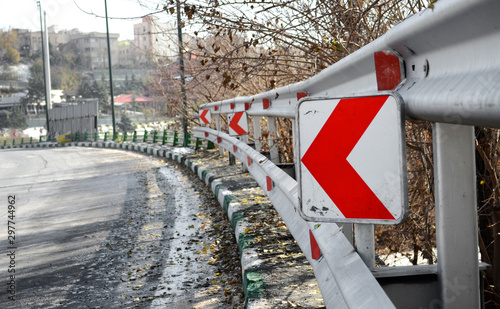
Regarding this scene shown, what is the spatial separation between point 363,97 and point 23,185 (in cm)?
1218

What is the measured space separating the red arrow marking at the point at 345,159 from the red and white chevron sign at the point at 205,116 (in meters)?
11.3

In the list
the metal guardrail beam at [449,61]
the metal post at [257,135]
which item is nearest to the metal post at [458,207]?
the metal guardrail beam at [449,61]

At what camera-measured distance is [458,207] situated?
2.13 m

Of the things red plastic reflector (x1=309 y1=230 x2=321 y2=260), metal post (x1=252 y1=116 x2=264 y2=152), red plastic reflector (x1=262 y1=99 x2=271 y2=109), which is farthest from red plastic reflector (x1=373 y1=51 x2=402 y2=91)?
metal post (x1=252 y1=116 x2=264 y2=152)

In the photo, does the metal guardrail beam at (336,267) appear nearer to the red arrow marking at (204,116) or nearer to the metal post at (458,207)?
the metal post at (458,207)

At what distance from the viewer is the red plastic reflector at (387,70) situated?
2426 millimetres

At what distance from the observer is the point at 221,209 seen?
8078 mm

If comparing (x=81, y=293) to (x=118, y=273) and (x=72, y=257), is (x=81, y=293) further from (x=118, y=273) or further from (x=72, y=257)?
(x=72, y=257)

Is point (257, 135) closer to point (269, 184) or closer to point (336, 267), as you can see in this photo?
point (269, 184)

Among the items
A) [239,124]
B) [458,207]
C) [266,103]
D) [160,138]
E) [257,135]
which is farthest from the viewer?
[160,138]

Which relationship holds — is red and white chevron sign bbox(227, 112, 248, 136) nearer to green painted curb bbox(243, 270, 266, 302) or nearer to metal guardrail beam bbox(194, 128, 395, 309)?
metal guardrail beam bbox(194, 128, 395, 309)

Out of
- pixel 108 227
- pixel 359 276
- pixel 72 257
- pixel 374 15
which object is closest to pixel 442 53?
pixel 359 276

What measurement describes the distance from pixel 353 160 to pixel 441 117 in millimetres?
636

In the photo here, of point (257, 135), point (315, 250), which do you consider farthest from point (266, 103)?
point (315, 250)
